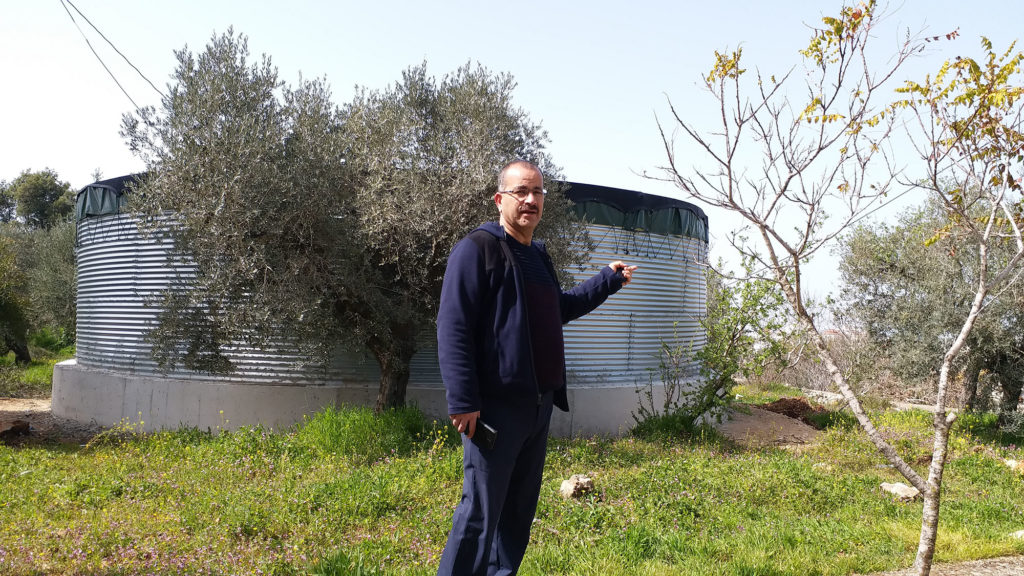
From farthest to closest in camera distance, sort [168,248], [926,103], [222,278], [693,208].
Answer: [693,208]
[168,248]
[222,278]
[926,103]

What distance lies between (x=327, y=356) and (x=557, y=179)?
3.65m

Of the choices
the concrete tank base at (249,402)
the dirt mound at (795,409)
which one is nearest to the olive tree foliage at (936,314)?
the dirt mound at (795,409)

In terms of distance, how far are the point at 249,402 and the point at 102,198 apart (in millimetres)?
4512

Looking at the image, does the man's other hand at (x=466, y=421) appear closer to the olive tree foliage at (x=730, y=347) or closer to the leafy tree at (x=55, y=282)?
the olive tree foliage at (x=730, y=347)

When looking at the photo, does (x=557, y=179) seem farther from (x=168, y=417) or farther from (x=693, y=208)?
(x=168, y=417)

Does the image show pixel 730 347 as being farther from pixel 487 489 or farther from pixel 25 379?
pixel 25 379

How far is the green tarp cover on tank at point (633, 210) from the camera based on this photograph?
10.1 metres

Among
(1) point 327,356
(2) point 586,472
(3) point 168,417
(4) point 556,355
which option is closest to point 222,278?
(1) point 327,356

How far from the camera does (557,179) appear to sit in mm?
8914

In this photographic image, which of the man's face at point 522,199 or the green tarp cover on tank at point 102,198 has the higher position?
the green tarp cover on tank at point 102,198

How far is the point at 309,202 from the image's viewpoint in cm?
753

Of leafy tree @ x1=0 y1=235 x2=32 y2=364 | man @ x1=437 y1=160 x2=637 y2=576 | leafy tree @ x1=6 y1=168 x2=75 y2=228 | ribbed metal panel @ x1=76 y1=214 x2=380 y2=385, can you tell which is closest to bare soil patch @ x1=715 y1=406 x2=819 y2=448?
ribbed metal panel @ x1=76 y1=214 x2=380 y2=385

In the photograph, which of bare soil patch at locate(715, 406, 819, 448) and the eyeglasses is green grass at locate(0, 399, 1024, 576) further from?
the eyeglasses

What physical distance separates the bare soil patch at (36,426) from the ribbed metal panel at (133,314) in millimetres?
1031
